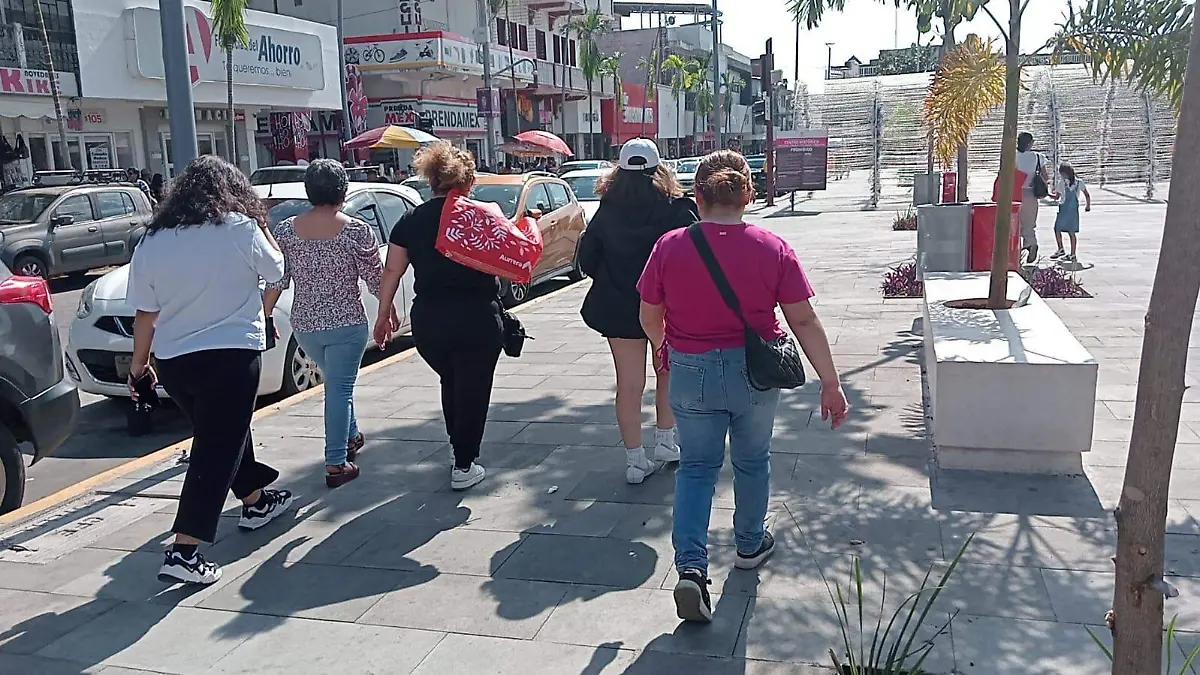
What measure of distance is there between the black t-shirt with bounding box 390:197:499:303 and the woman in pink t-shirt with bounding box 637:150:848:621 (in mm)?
1470

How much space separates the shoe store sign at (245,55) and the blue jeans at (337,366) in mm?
18200

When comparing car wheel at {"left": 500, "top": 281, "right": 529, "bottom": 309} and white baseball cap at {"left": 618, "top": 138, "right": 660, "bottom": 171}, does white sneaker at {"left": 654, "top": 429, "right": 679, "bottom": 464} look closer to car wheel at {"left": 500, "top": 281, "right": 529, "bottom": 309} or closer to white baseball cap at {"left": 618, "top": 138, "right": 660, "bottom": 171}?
white baseball cap at {"left": 618, "top": 138, "right": 660, "bottom": 171}

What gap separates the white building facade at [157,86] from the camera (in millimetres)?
20656

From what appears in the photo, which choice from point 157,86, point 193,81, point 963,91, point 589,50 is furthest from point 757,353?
point 589,50

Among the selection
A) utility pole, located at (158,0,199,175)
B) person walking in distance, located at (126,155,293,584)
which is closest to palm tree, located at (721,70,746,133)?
utility pole, located at (158,0,199,175)

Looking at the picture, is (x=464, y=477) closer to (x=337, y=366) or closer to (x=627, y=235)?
(x=337, y=366)

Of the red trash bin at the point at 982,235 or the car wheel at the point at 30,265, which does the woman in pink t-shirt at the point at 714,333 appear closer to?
the red trash bin at the point at 982,235

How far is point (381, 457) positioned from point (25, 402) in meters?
1.88

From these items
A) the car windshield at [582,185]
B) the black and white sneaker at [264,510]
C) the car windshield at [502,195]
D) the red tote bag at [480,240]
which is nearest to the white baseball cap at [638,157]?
the red tote bag at [480,240]

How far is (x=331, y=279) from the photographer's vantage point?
5195 mm

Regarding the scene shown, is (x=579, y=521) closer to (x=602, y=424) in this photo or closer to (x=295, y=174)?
(x=602, y=424)

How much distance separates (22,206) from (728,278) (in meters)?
16.0

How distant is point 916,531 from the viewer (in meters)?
4.47

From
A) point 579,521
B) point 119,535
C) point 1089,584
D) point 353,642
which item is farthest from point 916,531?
point 119,535
